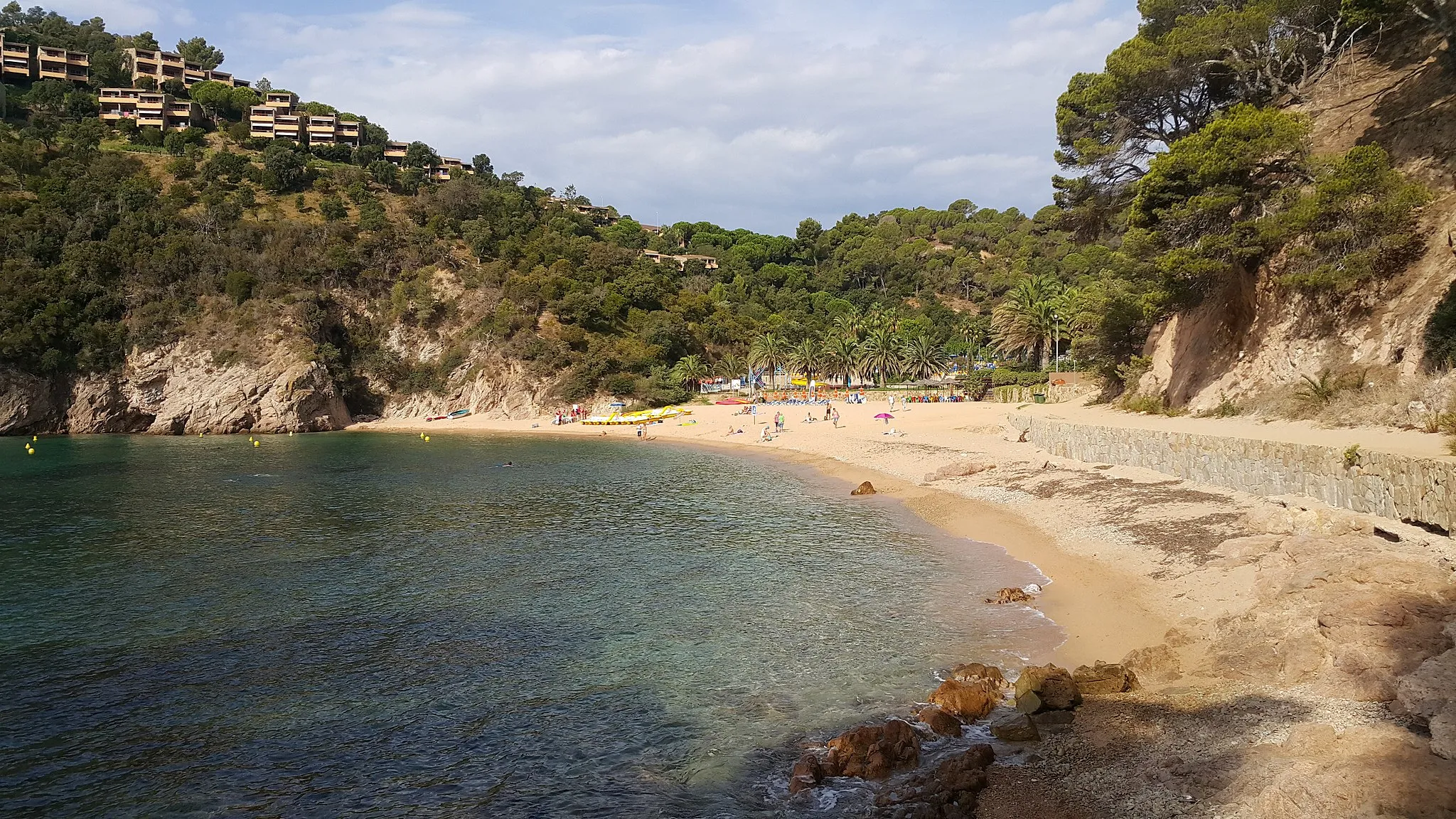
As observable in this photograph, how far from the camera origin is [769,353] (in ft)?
285

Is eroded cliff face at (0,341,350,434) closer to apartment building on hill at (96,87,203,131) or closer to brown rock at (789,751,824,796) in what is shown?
apartment building on hill at (96,87,203,131)

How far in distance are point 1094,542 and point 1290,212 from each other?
1434cm

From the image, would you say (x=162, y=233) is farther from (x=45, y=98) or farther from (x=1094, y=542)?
(x=1094, y=542)

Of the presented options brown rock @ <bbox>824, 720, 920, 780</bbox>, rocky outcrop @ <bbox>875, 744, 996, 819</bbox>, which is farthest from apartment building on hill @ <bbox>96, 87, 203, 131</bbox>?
rocky outcrop @ <bbox>875, 744, 996, 819</bbox>

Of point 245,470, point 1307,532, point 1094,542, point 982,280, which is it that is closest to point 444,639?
point 1094,542

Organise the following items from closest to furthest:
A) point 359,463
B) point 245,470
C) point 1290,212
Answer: point 1290,212
point 245,470
point 359,463

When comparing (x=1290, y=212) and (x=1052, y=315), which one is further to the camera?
(x=1052, y=315)

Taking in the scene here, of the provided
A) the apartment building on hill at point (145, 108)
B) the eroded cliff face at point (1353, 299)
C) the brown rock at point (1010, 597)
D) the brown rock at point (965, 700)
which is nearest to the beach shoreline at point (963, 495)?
the brown rock at point (1010, 597)

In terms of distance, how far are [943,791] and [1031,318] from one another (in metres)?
63.4

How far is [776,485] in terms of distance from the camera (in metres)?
34.7

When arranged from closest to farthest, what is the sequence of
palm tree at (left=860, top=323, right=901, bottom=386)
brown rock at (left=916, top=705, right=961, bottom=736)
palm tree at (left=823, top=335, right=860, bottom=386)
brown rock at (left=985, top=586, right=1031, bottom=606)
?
brown rock at (left=916, top=705, right=961, bottom=736) → brown rock at (left=985, top=586, right=1031, bottom=606) → palm tree at (left=860, top=323, right=901, bottom=386) → palm tree at (left=823, top=335, right=860, bottom=386)

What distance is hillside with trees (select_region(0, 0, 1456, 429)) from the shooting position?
88.9 ft

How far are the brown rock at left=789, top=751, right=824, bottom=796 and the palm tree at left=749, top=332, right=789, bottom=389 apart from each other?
256 feet

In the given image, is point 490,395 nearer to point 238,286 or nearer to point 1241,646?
point 238,286
